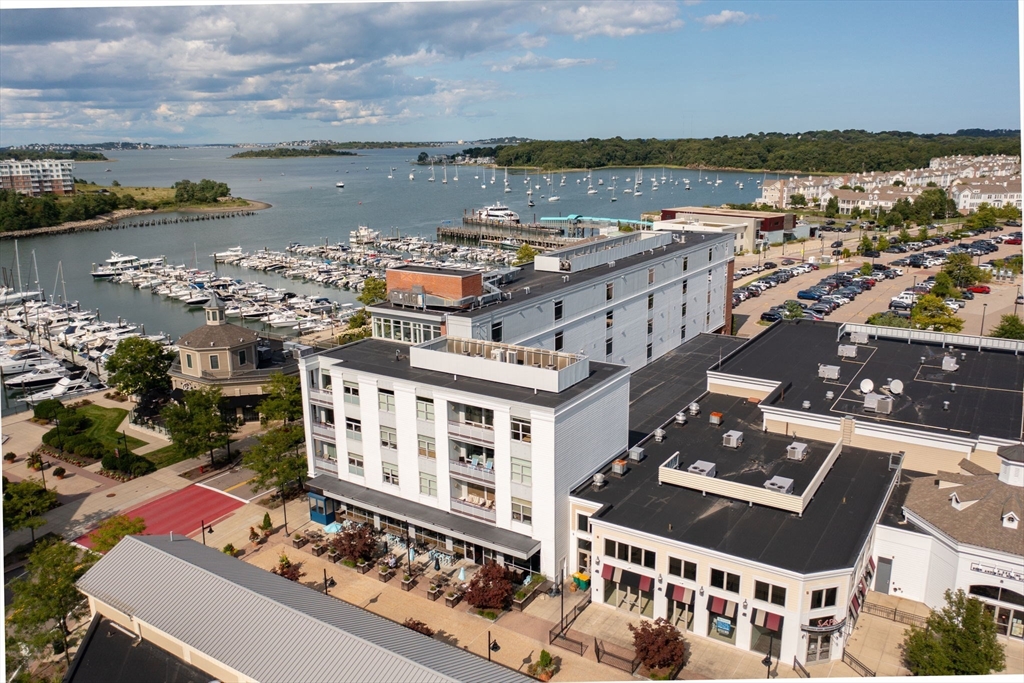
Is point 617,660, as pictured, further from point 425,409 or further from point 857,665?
point 425,409

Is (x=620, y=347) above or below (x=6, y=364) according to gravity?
above

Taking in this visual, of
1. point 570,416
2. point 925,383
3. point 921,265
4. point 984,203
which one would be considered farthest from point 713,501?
point 984,203

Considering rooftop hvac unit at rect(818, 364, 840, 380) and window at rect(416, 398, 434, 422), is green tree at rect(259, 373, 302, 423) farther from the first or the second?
rooftop hvac unit at rect(818, 364, 840, 380)

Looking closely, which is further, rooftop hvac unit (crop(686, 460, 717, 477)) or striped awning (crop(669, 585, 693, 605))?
rooftop hvac unit (crop(686, 460, 717, 477))

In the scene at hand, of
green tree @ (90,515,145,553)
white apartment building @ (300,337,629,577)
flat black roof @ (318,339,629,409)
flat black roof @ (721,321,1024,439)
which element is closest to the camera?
white apartment building @ (300,337,629,577)

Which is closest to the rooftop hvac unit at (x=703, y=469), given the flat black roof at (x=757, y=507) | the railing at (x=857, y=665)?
the flat black roof at (x=757, y=507)

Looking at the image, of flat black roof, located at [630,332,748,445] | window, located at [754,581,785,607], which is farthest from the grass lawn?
window, located at [754,581,785,607]

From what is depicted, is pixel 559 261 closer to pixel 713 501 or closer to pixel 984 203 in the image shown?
pixel 713 501
